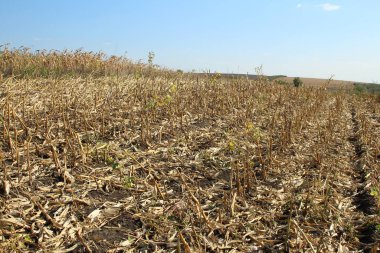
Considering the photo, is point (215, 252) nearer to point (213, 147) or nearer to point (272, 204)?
point (272, 204)

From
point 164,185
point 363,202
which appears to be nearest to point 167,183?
point 164,185

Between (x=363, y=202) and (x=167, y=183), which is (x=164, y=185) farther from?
(x=363, y=202)

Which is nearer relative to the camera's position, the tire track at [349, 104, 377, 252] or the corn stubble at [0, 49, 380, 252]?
the corn stubble at [0, 49, 380, 252]

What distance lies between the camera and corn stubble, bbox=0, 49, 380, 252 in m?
3.15

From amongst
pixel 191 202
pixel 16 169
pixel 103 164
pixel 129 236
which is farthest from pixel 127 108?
pixel 129 236

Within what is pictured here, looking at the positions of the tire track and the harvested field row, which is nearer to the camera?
the harvested field row

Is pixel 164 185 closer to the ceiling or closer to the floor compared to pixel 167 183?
closer to the ceiling

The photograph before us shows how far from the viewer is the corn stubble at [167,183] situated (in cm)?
315

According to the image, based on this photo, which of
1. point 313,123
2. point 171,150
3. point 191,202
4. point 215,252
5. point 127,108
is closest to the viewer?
point 215,252

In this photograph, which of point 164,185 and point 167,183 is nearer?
point 164,185

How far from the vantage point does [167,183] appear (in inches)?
166

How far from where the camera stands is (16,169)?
3.98 meters

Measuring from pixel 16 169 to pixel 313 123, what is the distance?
6.92m

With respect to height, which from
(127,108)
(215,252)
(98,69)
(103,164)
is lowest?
(215,252)
